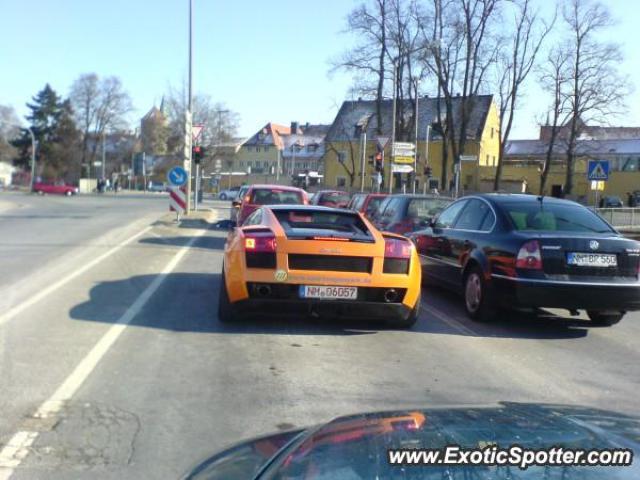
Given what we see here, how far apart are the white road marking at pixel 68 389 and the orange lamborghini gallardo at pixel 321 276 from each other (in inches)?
48.2

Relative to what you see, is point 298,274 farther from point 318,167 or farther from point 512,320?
point 318,167

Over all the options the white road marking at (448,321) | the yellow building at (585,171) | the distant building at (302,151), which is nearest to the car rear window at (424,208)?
the white road marking at (448,321)

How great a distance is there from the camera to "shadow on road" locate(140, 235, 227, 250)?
1618 cm

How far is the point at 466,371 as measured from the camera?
567 cm

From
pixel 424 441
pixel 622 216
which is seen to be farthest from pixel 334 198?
pixel 424 441

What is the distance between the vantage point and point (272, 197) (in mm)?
15617

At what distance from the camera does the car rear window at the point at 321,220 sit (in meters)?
7.57

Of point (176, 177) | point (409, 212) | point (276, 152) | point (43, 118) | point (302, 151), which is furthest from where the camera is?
point (276, 152)

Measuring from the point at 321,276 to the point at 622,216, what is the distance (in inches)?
1145

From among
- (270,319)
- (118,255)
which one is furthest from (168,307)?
(118,255)

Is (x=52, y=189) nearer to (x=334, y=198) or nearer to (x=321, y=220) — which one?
(x=334, y=198)

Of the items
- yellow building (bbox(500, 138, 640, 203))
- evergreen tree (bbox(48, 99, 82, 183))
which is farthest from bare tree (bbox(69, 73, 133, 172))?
yellow building (bbox(500, 138, 640, 203))

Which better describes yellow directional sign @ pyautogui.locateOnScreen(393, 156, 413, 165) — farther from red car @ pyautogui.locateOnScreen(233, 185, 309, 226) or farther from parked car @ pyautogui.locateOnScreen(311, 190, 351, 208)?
red car @ pyautogui.locateOnScreen(233, 185, 309, 226)

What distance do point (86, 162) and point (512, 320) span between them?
296 ft
